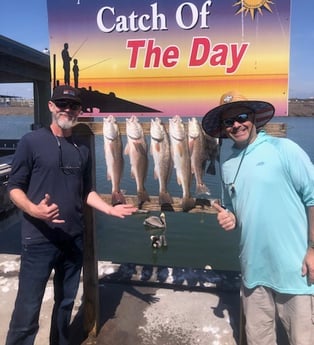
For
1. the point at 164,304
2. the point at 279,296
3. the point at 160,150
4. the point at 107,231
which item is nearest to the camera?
the point at 279,296

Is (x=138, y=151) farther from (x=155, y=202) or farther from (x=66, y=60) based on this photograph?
(x=66, y=60)

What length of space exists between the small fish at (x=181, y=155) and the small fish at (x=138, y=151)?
9.8 inches

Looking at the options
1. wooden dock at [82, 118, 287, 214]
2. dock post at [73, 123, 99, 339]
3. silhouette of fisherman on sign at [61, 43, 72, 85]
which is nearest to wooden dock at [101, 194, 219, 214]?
wooden dock at [82, 118, 287, 214]

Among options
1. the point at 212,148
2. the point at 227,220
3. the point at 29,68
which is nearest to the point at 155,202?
the point at 212,148

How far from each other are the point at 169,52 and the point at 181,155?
834mm

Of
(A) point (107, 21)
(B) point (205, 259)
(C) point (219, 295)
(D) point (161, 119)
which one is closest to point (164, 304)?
(C) point (219, 295)

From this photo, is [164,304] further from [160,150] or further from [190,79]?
[190,79]

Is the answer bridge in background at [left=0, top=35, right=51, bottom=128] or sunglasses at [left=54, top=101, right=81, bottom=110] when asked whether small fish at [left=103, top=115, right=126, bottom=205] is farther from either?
bridge in background at [left=0, top=35, right=51, bottom=128]

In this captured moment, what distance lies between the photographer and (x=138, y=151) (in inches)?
124

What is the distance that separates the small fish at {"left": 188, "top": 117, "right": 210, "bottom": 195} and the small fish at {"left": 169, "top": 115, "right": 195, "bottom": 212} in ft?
0.16

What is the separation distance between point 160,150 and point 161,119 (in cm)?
28

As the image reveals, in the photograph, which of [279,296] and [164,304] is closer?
[279,296]

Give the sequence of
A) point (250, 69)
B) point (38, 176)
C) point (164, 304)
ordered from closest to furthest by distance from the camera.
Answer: point (38, 176) → point (250, 69) → point (164, 304)

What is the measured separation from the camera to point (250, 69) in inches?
116
